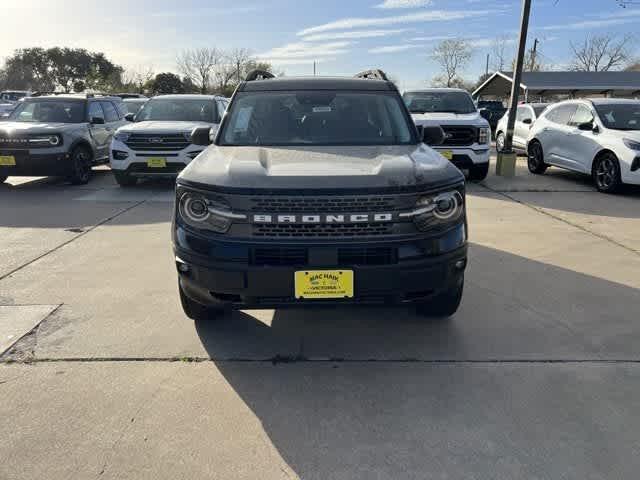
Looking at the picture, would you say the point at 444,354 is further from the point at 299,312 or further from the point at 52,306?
the point at 52,306

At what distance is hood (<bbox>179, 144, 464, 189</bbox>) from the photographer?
3.04 metres

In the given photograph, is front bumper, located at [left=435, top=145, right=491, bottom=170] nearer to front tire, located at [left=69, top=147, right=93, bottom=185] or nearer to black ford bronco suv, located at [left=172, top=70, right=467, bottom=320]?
front tire, located at [left=69, top=147, right=93, bottom=185]

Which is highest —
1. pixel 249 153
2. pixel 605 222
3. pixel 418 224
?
pixel 249 153

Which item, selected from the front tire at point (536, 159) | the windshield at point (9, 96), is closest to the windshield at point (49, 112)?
the front tire at point (536, 159)

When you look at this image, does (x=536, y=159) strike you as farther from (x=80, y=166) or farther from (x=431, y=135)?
(x=80, y=166)

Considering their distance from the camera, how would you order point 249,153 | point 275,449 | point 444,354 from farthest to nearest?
point 249,153 → point 444,354 → point 275,449

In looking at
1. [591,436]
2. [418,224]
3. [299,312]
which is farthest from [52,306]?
[591,436]

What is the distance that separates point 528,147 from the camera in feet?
39.5

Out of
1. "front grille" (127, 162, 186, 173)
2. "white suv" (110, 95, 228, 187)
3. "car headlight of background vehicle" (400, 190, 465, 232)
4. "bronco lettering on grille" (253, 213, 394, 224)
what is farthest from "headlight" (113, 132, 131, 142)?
"car headlight of background vehicle" (400, 190, 465, 232)

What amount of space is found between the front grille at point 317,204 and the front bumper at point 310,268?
0.20 m

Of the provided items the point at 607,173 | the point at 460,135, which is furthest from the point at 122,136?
the point at 607,173

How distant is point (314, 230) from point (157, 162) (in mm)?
7201

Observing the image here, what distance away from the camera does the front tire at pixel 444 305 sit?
3.72 meters

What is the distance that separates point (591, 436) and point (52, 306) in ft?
12.9
